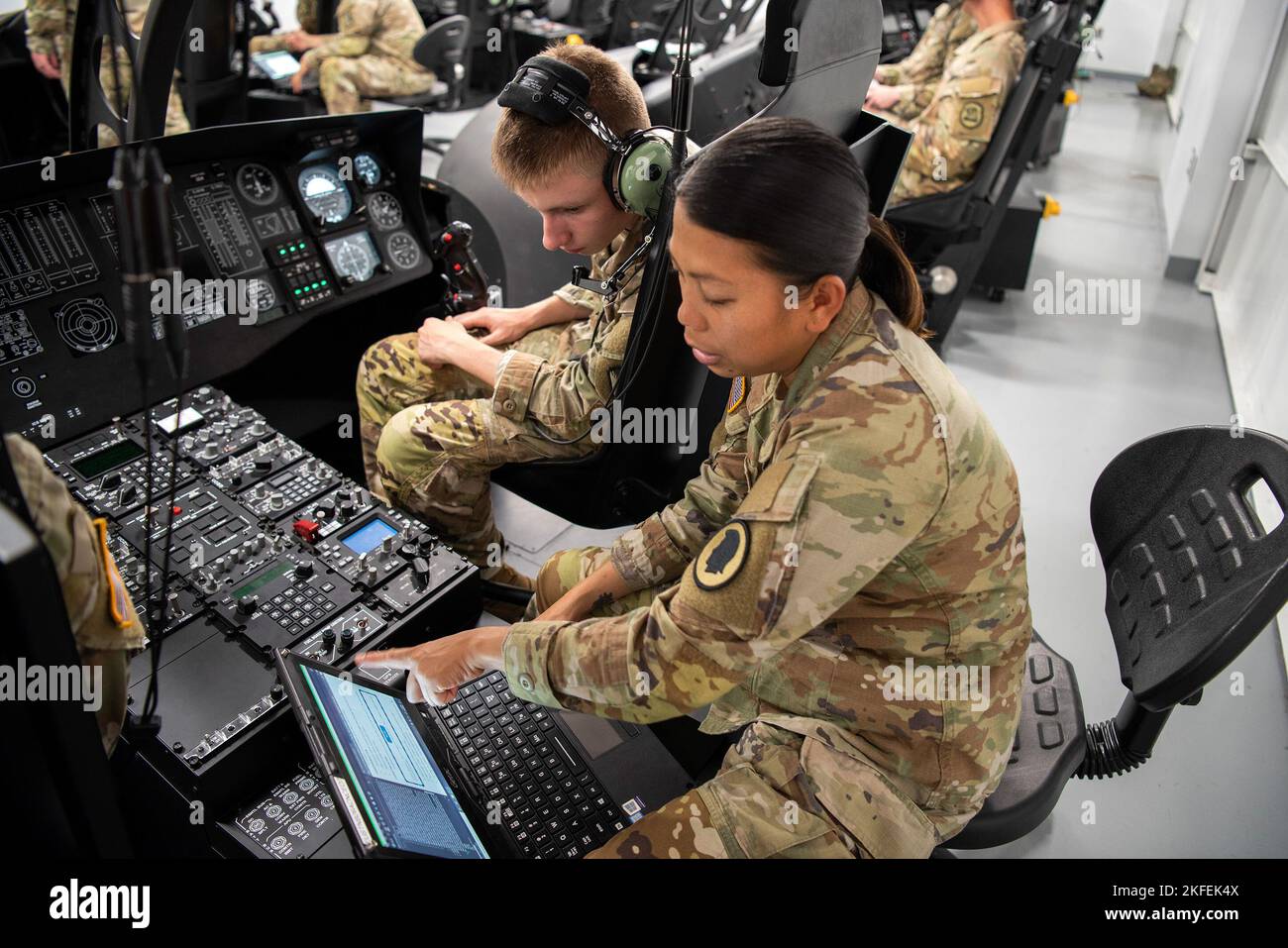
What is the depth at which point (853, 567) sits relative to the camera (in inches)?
38.9

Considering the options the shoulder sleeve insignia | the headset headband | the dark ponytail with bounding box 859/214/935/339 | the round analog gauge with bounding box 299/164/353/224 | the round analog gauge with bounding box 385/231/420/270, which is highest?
the headset headband

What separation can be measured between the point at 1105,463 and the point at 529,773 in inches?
96.2

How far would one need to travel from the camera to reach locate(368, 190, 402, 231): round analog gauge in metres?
2.24

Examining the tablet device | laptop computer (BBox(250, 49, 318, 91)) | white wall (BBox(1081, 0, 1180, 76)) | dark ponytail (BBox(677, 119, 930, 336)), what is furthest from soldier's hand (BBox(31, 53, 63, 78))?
white wall (BBox(1081, 0, 1180, 76))

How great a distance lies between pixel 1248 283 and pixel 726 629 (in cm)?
358

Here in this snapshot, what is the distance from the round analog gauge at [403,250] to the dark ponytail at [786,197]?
1.39 metres

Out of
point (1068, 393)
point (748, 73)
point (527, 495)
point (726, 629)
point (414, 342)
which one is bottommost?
point (1068, 393)

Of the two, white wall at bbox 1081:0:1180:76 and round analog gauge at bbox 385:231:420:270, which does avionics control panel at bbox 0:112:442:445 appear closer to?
round analog gauge at bbox 385:231:420:270

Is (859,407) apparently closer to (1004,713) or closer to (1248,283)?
(1004,713)

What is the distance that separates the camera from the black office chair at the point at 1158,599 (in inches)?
45.0

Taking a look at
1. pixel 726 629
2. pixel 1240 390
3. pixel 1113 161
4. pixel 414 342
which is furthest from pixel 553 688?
pixel 1113 161

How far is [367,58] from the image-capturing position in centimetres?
486

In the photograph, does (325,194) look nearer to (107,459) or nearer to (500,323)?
(500,323)

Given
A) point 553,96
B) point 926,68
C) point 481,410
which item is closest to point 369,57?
point 926,68
